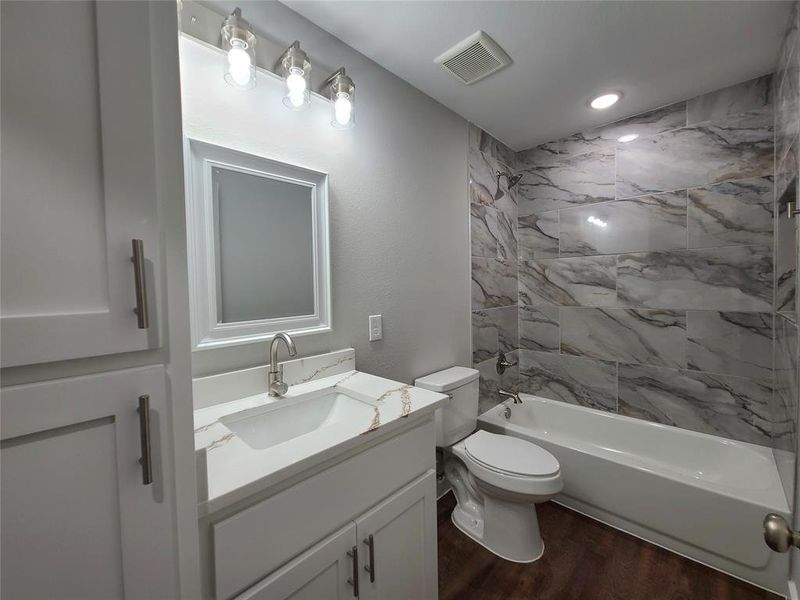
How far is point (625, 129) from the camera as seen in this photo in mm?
2137

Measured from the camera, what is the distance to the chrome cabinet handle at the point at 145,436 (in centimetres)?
52

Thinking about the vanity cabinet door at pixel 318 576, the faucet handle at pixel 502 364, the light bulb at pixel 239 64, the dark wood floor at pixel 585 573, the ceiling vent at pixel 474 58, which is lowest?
the dark wood floor at pixel 585 573

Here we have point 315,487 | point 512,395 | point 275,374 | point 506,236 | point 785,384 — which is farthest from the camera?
point 506,236

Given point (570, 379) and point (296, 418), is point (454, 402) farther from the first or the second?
point (570, 379)

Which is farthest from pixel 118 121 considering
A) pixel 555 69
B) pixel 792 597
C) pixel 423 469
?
pixel 555 69

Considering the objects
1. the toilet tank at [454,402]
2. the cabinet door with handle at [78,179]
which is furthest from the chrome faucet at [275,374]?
the toilet tank at [454,402]

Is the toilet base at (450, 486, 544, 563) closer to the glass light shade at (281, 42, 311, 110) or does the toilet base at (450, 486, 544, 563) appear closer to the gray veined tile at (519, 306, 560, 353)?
the gray veined tile at (519, 306, 560, 353)

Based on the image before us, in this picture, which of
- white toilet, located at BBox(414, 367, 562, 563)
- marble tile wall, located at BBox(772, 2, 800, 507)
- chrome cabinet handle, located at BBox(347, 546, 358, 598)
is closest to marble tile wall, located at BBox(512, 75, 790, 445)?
marble tile wall, located at BBox(772, 2, 800, 507)

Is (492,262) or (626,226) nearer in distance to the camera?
(626,226)

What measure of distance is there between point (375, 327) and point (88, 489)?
1183 millimetres

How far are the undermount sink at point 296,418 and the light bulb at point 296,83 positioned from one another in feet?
3.76

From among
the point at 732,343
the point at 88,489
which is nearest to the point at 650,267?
the point at 732,343

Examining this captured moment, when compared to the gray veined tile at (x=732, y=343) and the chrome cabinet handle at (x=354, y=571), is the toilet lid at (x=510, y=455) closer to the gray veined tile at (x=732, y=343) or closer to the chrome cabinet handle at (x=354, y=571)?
the chrome cabinet handle at (x=354, y=571)

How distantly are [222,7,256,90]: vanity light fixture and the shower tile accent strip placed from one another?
1473 mm
